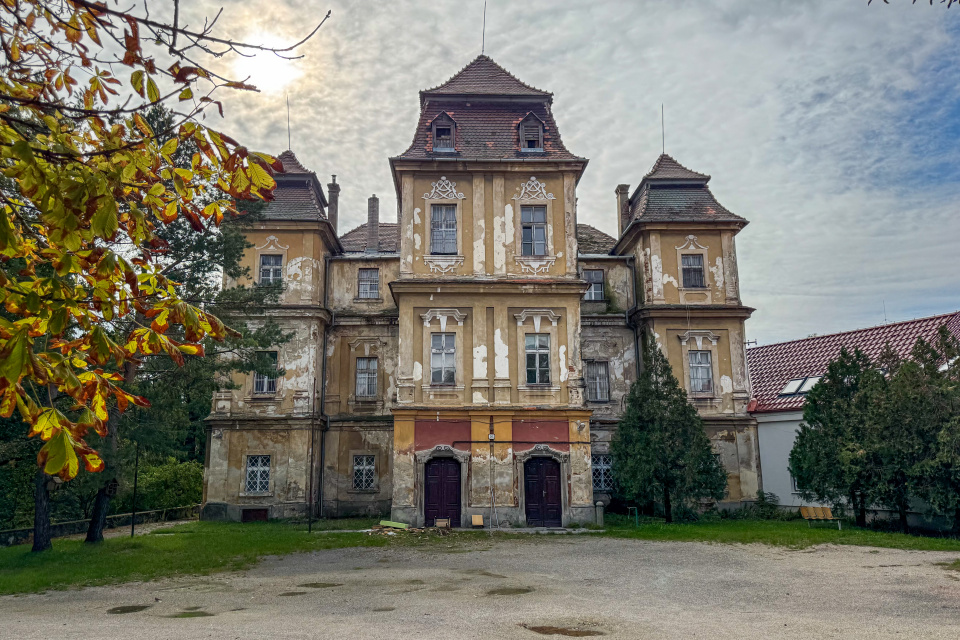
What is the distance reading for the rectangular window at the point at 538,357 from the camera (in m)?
21.9

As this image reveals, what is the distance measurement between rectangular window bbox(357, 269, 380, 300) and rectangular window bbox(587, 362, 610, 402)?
29.1ft

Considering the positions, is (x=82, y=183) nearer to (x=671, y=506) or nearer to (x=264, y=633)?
(x=264, y=633)

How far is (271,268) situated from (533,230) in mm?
10343

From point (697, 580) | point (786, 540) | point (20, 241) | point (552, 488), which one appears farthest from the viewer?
point (552, 488)

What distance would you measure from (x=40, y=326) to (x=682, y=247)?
83.8ft

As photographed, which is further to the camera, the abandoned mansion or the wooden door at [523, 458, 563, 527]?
the abandoned mansion

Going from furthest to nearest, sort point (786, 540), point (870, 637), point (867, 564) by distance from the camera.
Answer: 1. point (786, 540)
2. point (867, 564)
3. point (870, 637)

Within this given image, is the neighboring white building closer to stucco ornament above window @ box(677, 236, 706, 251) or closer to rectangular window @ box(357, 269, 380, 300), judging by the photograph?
stucco ornament above window @ box(677, 236, 706, 251)

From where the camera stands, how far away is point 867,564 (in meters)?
13.8

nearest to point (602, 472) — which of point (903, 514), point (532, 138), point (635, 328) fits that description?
point (635, 328)

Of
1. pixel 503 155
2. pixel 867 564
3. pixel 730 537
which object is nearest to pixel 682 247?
pixel 503 155

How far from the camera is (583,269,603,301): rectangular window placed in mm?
28422

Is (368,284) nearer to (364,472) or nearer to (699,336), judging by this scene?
(364,472)

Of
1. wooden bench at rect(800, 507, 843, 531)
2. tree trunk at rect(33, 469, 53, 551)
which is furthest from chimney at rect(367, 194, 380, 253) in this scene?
wooden bench at rect(800, 507, 843, 531)
